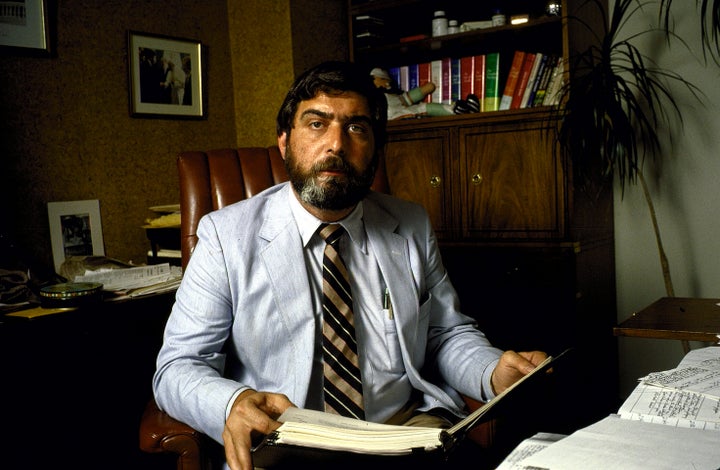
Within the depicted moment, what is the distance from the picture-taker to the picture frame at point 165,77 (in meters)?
2.59

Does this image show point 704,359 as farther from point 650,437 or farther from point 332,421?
point 332,421

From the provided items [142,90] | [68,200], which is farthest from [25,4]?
[68,200]

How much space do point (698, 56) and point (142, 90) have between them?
2.35m

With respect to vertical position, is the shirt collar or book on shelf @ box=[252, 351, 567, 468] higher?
the shirt collar

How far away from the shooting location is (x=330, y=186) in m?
1.46

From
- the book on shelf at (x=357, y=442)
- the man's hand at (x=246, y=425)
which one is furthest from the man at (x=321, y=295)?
the book on shelf at (x=357, y=442)

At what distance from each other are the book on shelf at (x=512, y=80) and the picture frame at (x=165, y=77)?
1.36 metres

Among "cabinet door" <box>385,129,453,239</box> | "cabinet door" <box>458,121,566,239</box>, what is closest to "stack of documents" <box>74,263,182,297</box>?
"cabinet door" <box>385,129,453,239</box>

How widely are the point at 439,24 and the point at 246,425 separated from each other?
2188mm

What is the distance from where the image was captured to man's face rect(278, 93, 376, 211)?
147cm

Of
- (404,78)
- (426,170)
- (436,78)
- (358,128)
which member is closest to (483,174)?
(426,170)

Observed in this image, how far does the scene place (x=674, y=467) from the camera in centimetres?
71

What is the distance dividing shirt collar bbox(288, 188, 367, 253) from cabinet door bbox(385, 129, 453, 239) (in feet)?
3.66

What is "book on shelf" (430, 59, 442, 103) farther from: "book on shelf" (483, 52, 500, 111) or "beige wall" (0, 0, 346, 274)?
"beige wall" (0, 0, 346, 274)
